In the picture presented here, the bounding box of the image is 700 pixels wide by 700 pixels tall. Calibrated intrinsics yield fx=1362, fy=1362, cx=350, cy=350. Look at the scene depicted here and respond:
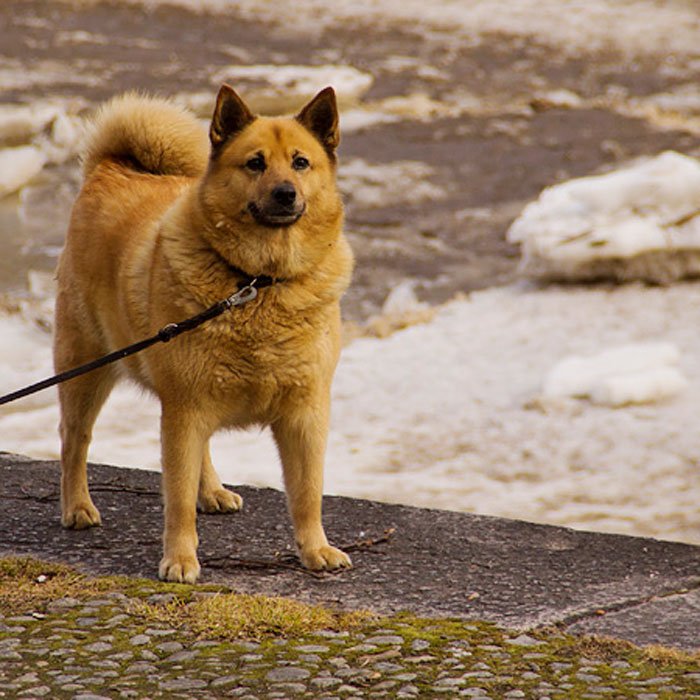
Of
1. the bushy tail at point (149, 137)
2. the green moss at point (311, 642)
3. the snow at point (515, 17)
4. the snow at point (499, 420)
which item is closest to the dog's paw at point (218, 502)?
the green moss at point (311, 642)

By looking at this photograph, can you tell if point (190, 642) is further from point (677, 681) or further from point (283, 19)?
point (283, 19)

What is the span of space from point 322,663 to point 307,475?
898 mm

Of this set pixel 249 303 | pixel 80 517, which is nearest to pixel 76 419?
pixel 80 517

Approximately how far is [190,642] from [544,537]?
1703 mm

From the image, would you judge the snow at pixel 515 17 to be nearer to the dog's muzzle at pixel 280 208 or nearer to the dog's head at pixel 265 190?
the dog's head at pixel 265 190

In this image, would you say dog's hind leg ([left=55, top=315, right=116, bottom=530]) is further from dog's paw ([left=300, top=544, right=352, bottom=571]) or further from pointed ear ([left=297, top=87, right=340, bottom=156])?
pointed ear ([left=297, top=87, right=340, bottom=156])

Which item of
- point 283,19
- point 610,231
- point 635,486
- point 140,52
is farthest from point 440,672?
point 283,19

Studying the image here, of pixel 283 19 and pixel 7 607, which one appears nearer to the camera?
pixel 7 607

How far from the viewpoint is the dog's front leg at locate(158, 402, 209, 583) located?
4066mm

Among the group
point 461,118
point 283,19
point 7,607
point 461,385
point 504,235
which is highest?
point 283,19

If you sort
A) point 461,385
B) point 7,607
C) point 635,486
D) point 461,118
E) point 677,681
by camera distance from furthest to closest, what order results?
point 461,118 → point 461,385 → point 635,486 → point 7,607 → point 677,681

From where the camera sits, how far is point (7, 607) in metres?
3.83

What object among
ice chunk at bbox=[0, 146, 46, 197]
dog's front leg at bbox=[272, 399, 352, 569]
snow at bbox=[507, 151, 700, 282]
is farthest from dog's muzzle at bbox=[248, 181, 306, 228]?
ice chunk at bbox=[0, 146, 46, 197]

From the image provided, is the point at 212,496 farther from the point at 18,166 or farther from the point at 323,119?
the point at 18,166
